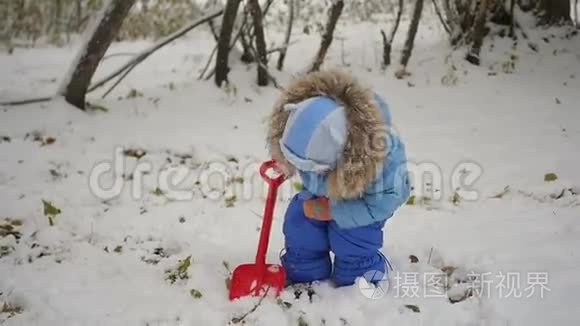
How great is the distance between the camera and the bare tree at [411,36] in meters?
4.86

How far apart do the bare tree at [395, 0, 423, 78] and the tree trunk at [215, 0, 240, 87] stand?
1630mm

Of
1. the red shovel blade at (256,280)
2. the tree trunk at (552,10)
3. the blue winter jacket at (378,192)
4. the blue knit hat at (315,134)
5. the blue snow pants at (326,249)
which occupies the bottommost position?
the red shovel blade at (256,280)

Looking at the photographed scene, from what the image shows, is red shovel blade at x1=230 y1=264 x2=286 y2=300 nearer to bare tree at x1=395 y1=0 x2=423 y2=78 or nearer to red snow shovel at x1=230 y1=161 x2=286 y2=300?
red snow shovel at x1=230 y1=161 x2=286 y2=300

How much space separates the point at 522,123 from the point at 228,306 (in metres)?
2.87

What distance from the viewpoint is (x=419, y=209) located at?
2.80m

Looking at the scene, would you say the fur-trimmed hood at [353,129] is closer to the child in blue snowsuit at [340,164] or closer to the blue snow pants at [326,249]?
the child in blue snowsuit at [340,164]

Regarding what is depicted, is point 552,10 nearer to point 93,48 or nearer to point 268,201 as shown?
point 93,48

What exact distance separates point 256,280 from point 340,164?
605 mm

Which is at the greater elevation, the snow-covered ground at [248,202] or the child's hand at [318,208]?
the child's hand at [318,208]

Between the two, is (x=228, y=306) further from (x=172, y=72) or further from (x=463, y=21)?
(x=463, y=21)

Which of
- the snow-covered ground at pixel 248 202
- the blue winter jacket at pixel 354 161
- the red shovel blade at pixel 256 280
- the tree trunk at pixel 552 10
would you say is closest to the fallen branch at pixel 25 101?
the snow-covered ground at pixel 248 202

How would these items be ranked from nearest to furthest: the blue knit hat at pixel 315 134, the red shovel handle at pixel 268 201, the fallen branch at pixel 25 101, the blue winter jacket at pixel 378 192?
the blue knit hat at pixel 315 134, the blue winter jacket at pixel 378 192, the red shovel handle at pixel 268 201, the fallen branch at pixel 25 101

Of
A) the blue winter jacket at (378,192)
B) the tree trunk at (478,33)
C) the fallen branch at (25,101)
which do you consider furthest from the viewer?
the tree trunk at (478,33)

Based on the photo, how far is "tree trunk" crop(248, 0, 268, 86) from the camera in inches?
174
